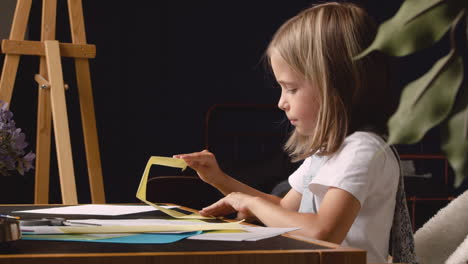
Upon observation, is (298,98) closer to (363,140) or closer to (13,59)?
(363,140)

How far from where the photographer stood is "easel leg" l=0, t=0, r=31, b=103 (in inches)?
98.0

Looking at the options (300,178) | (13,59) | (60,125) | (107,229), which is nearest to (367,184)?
Answer: (300,178)

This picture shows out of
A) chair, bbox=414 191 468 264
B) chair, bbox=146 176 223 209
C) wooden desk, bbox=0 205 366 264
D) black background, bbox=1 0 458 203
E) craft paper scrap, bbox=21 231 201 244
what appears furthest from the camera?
black background, bbox=1 0 458 203

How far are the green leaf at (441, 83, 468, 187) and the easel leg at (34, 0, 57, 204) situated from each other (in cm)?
249

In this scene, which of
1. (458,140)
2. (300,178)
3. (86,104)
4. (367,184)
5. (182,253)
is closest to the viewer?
(458,140)

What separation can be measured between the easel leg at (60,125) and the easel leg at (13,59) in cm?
14

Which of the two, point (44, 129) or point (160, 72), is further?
point (160, 72)

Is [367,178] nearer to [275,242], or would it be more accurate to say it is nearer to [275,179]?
[275,242]

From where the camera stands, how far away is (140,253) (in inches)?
22.5

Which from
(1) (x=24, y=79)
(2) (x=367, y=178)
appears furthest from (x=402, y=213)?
(1) (x=24, y=79)

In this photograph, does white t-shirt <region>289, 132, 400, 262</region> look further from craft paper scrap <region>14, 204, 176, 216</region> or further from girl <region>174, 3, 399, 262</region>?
craft paper scrap <region>14, 204, 176, 216</region>

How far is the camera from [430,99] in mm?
221

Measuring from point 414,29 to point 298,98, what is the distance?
3.29 feet

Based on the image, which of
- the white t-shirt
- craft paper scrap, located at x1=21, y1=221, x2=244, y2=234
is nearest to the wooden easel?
the white t-shirt
